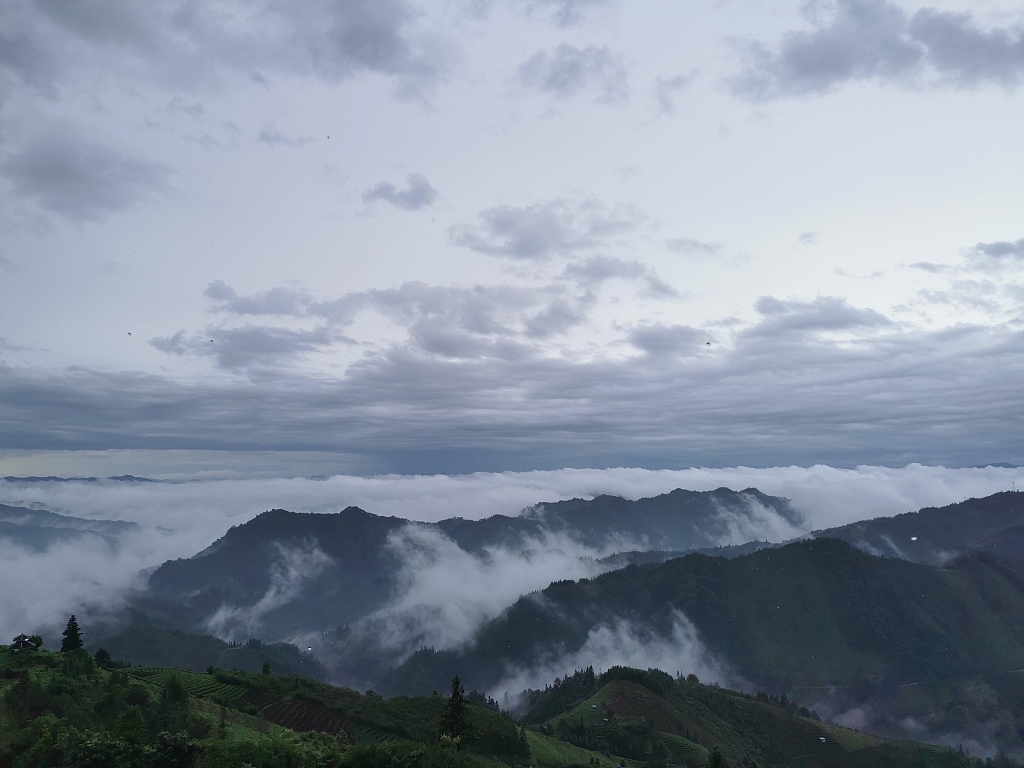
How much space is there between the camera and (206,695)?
18325 cm

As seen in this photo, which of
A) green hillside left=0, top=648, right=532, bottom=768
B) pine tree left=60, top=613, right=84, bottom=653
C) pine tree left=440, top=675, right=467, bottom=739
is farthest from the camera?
pine tree left=60, top=613, right=84, bottom=653

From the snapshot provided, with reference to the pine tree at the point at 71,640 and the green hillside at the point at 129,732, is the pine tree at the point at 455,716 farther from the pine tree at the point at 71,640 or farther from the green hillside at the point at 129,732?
the pine tree at the point at 71,640

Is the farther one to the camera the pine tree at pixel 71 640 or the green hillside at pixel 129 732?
the pine tree at pixel 71 640

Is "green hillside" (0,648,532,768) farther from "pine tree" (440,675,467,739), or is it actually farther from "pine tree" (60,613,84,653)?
"pine tree" (60,613,84,653)

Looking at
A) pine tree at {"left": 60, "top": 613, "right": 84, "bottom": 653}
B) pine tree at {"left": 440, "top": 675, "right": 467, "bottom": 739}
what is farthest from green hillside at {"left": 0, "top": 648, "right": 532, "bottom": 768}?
pine tree at {"left": 60, "top": 613, "right": 84, "bottom": 653}

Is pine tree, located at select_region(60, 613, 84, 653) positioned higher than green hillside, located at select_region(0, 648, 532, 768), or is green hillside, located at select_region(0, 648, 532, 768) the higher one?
pine tree, located at select_region(60, 613, 84, 653)

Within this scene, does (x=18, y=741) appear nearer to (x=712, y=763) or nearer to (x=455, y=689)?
(x=455, y=689)

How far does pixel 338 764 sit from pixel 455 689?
23789 millimetres

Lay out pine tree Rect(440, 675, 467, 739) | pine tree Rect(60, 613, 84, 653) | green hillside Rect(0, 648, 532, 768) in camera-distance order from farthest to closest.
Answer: pine tree Rect(60, 613, 84, 653) < pine tree Rect(440, 675, 467, 739) < green hillside Rect(0, 648, 532, 768)

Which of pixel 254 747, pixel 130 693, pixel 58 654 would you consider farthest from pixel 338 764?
pixel 58 654

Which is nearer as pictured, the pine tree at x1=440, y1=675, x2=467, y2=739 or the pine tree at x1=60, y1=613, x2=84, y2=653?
the pine tree at x1=440, y1=675, x2=467, y2=739

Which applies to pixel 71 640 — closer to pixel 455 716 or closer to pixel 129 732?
pixel 129 732

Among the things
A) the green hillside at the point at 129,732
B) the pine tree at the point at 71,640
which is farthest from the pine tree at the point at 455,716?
the pine tree at the point at 71,640

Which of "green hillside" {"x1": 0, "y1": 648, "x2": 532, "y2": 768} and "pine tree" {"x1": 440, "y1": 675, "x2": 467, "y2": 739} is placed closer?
"green hillside" {"x1": 0, "y1": 648, "x2": 532, "y2": 768}
